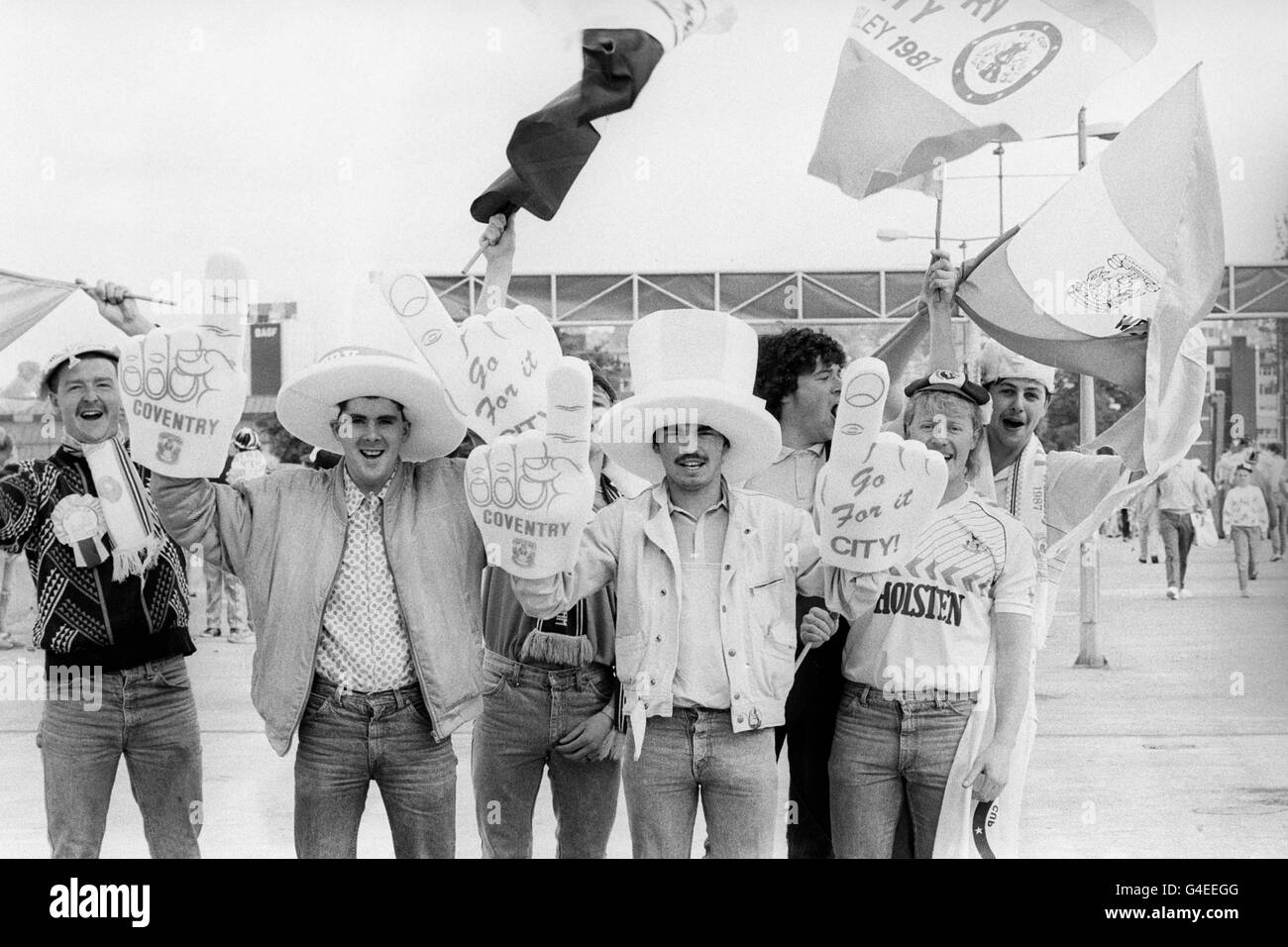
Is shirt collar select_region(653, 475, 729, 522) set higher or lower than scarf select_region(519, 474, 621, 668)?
higher

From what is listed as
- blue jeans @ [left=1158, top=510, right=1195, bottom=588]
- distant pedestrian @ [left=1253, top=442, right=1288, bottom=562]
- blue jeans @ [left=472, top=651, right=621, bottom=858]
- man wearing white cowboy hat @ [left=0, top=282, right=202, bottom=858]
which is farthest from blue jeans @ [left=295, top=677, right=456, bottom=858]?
distant pedestrian @ [left=1253, top=442, right=1288, bottom=562]

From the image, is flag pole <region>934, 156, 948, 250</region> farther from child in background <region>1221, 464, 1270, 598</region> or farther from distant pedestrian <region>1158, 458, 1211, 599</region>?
child in background <region>1221, 464, 1270, 598</region>

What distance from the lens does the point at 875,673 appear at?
303 cm

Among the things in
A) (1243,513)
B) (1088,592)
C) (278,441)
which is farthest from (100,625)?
(278,441)

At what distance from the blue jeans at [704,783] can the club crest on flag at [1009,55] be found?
6.67 feet

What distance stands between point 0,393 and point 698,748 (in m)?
3.65

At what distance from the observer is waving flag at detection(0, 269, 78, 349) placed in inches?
147

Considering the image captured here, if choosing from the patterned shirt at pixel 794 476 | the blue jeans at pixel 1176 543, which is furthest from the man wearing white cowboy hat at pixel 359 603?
the blue jeans at pixel 1176 543

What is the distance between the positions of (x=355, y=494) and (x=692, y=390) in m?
0.79

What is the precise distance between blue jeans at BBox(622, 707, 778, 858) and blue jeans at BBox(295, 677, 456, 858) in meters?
0.44

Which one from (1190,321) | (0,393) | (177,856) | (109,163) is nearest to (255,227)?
(109,163)

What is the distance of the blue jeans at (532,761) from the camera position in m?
3.33

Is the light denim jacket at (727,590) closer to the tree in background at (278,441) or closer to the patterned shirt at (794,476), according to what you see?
the patterned shirt at (794,476)
